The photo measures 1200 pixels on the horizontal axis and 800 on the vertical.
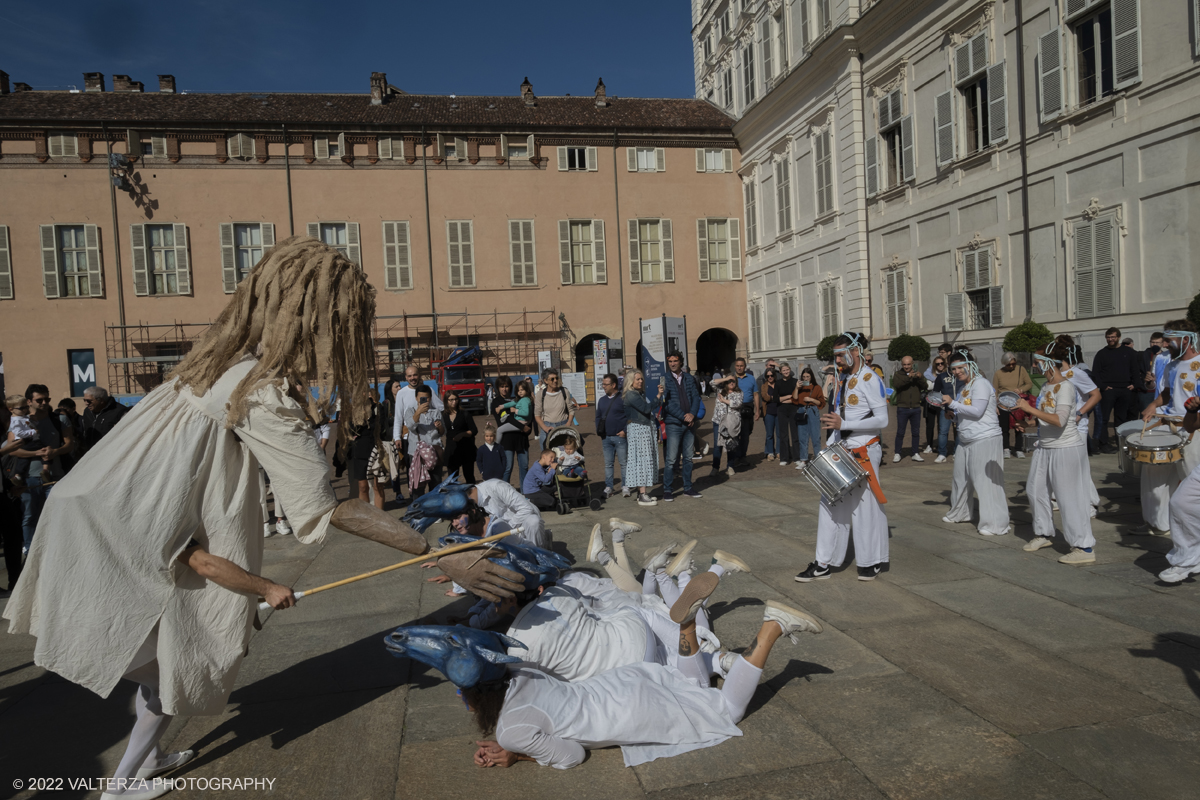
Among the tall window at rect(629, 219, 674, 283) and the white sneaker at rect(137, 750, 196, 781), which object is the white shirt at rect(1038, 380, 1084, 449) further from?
the tall window at rect(629, 219, 674, 283)

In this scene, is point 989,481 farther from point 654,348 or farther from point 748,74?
point 748,74

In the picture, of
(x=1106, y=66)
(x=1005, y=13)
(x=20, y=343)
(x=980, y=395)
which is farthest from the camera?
(x=20, y=343)

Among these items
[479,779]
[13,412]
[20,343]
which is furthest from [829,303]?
[20,343]

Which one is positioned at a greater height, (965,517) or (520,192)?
(520,192)

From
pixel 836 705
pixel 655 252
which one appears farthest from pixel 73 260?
pixel 836 705

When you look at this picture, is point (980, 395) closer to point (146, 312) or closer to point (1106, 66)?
point (1106, 66)

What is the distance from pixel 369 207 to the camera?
94.7 ft

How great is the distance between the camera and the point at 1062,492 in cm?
603

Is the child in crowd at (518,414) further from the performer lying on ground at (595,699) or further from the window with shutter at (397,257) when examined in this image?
the window with shutter at (397,257)

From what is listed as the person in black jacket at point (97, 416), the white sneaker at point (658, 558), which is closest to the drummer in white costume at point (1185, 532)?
the white sneaker at point (658, 558)

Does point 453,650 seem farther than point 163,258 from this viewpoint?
No

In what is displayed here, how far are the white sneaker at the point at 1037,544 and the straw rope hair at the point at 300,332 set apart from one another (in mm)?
5734

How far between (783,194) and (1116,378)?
17.0m

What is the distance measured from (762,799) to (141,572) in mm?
2359
